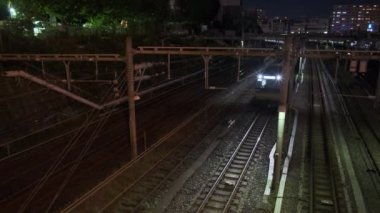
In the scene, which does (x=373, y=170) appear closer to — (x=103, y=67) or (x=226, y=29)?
(x=103, y=67)

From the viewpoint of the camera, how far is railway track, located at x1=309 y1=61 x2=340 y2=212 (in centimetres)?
1326

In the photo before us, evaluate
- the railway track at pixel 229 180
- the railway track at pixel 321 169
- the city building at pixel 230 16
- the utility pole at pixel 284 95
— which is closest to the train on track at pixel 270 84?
the railway track at pixel 321 169

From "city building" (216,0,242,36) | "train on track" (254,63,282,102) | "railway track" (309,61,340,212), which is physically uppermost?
"city building" (216,0,242,36)

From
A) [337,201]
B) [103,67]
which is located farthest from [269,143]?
[103,67]

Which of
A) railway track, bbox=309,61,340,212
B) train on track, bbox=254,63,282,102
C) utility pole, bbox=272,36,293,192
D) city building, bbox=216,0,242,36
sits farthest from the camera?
city building, bbox=216,0,242,36

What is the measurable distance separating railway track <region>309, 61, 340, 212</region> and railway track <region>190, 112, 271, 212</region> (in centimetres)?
291

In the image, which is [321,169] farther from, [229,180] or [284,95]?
[284,95]

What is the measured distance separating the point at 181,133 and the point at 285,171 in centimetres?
741

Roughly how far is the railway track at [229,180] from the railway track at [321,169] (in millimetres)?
2914

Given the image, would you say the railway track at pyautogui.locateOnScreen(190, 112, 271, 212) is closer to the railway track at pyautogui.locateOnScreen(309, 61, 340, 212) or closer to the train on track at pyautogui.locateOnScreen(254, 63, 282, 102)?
the railway track at pyautogui.locateOnScreen(309, 61, 340, 212)

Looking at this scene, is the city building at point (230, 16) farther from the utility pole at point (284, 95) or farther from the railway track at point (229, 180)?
the utility pole at point (284, 95)

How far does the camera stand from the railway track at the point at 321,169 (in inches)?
522

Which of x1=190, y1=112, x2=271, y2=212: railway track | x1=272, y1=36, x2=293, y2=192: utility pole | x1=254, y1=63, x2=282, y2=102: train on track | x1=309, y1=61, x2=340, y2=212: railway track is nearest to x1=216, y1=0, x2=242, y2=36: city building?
x1=254, y1=63, x2=282, y2=102: train on track

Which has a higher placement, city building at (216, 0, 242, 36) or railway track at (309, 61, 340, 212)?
city building at (216, 0, 242, 36)
